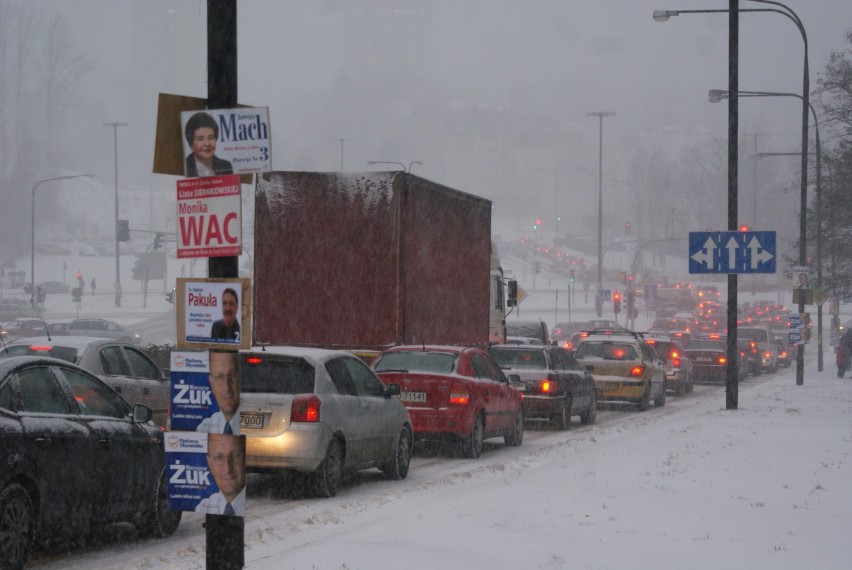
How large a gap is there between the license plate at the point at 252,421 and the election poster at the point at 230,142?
605 centimetres

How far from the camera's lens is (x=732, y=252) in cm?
2428

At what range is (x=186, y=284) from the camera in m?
6.93

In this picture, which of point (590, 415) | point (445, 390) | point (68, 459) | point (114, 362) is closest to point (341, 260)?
point (445, 390)

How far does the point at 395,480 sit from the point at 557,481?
246cm

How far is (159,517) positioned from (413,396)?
22.2ft

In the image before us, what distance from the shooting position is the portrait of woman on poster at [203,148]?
701 cm

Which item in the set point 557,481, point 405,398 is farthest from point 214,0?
point 405,398

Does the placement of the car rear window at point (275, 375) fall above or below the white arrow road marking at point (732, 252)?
below

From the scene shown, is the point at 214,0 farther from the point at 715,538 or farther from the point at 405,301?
the point at 405,301

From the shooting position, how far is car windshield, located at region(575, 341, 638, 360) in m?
27.8

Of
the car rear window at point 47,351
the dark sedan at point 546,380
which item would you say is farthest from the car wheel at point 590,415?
the car rear window at point 47,351

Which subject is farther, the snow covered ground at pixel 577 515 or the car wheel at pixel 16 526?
the snow covered ground at pixel 577 515

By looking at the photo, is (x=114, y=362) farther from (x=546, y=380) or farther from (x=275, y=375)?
(x=546, y=380)

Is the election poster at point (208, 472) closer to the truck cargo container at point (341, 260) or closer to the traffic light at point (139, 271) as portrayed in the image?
the truck cargo container at point (341, 260)
